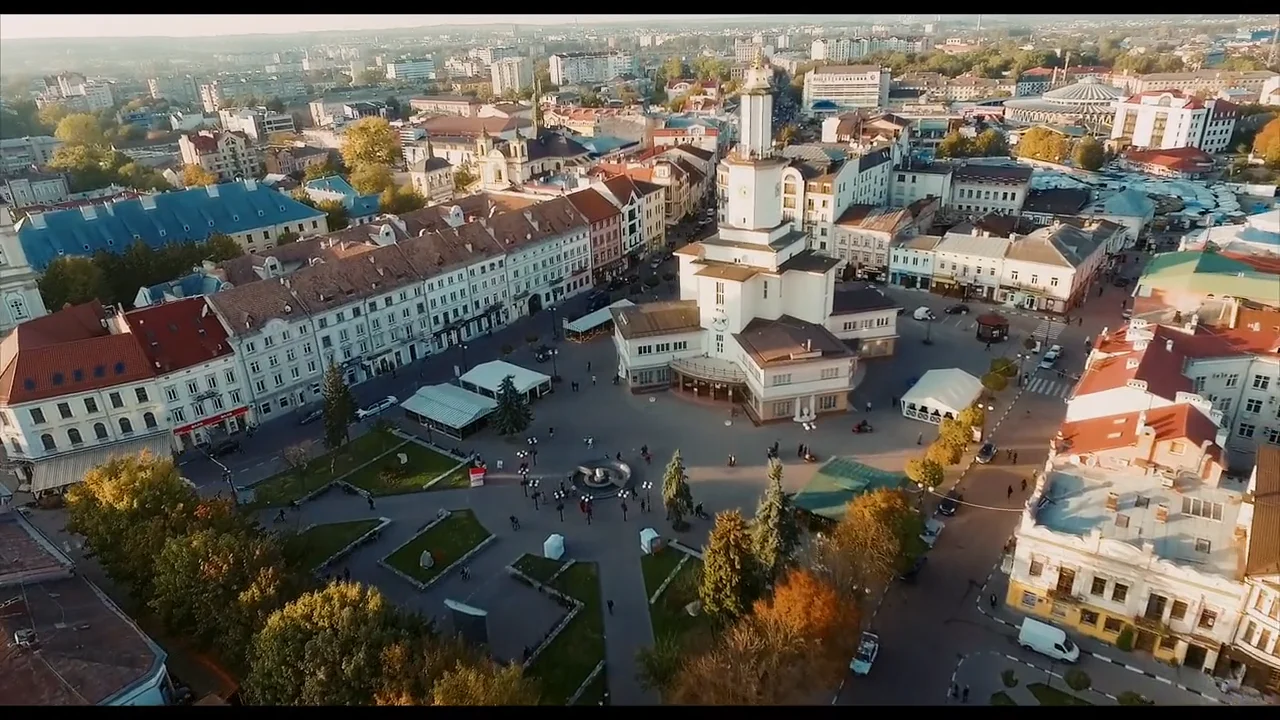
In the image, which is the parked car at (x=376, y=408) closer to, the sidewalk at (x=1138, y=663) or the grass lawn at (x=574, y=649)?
the grass lawn at (x=574, y=649)

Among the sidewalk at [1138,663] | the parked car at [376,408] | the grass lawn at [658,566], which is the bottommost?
the grass lawn at [658,566]

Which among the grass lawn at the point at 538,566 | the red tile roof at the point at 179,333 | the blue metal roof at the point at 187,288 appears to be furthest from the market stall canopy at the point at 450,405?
the blue metal roof at the point at 187,288

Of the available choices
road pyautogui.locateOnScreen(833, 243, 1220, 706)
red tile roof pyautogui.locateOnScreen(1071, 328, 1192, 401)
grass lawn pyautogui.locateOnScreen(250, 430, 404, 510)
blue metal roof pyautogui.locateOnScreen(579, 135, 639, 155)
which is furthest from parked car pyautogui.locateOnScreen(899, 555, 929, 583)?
blue metal roof pyautogui.locateOnScreen(579, 135, 639, 155)

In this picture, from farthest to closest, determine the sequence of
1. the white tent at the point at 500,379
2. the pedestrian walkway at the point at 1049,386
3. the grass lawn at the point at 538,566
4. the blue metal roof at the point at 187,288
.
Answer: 1. the blue metal roof at the point at 187,288
2. the white tent at the point at 500,379
3. the pedestrian walkway at the point at 1049,386
4. the grass lawn at the point at 538,566

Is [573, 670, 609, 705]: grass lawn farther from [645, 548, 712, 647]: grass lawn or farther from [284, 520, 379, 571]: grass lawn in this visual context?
[284, 520, 379, 571]: grass lawn

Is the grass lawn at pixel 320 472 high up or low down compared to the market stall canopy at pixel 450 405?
down

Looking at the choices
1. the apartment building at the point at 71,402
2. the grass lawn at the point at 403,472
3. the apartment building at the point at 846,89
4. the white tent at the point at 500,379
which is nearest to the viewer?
the grass lawn at the point at 403,472

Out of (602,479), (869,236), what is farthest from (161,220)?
(869,236)

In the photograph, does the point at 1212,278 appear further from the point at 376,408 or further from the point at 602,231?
the point at 376,408
